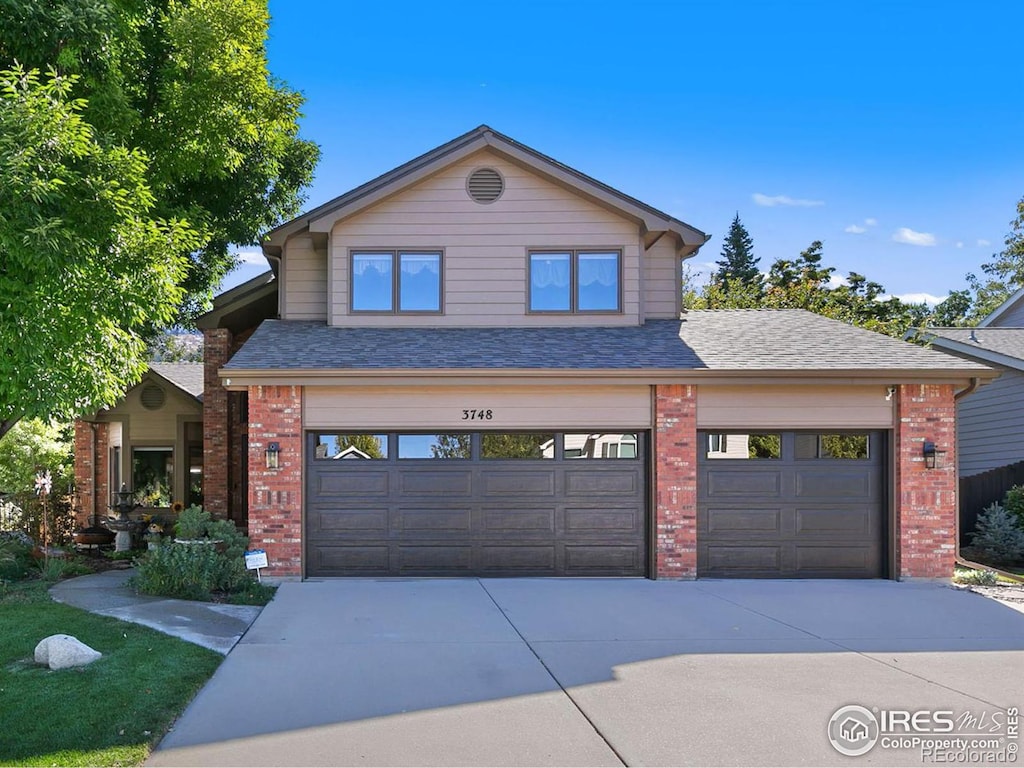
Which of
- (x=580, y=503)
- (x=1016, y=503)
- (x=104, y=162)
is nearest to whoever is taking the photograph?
(x=104, y=162)

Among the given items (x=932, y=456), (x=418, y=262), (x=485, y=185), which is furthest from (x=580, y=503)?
(x=485, y=185)

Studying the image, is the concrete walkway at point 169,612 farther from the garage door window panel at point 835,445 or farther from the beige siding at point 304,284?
the garage door window panel at point 835,445

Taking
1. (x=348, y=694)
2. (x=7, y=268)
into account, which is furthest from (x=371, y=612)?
(x=7, y=268)

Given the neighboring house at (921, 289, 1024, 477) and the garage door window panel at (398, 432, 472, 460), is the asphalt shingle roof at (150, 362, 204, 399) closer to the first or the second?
the garage door window panel at (398, 432, 472, 460)

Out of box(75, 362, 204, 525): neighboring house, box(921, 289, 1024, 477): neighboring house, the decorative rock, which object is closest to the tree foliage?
box(921, 289, 1024, 477): neighboring house

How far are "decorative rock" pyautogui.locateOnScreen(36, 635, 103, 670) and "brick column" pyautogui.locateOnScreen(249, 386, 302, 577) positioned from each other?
448 cm

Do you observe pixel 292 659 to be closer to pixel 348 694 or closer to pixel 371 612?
pixel 348 694

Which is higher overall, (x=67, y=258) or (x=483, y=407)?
(x=67, y=258)

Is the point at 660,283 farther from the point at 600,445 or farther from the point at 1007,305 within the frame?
the point at 1007,305

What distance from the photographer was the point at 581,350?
39.1ft

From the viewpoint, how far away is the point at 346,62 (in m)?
18.6

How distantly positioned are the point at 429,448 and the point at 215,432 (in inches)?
190

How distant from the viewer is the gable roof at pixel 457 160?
1272cm

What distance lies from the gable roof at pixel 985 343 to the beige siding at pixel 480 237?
29.9 feet
